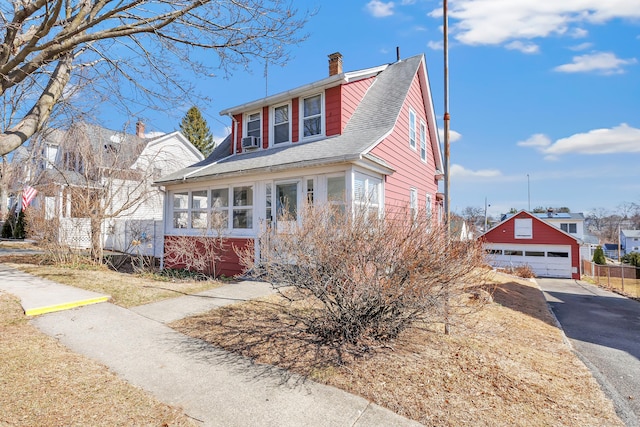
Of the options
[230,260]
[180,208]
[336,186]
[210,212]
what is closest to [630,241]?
[336,186]

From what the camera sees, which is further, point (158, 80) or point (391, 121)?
point (391, 121)

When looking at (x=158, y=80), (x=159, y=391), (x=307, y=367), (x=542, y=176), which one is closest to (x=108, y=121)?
(x=158, y=80)

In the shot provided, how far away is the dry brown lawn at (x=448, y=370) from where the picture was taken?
117 inches

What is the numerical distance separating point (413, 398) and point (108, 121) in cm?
867

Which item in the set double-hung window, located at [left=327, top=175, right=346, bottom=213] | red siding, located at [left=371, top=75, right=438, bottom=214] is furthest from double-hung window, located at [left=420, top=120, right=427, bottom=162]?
double-hung window, located at [left=327, top=175, right=346, bottom=213]

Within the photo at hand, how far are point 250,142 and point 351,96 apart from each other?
4.12 m

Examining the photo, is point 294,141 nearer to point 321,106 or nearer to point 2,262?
point 321,106

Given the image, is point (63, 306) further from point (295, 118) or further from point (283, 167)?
point (295, 118)

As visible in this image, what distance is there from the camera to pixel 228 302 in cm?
648

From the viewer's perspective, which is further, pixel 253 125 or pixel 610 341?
pixel 253 125

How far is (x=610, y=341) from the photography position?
680 cm

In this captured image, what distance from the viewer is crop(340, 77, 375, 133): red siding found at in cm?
1026

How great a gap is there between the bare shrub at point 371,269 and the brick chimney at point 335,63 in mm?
9947

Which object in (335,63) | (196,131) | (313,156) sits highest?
(196,131)
